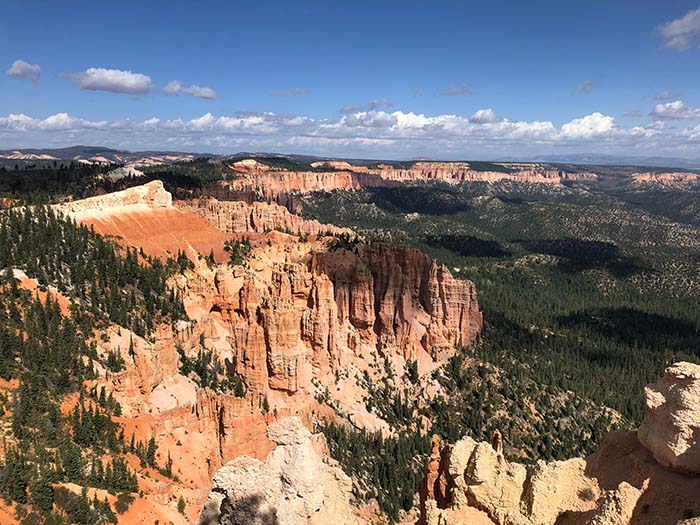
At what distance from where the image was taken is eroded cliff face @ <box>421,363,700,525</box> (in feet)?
53.6

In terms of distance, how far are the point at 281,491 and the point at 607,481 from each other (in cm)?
1225

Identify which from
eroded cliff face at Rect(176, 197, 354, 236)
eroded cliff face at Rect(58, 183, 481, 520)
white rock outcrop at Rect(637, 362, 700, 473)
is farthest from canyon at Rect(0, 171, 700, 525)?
eroded cliff face at Rect(176, 197, 354, 236)

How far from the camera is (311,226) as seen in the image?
10975 centimetres

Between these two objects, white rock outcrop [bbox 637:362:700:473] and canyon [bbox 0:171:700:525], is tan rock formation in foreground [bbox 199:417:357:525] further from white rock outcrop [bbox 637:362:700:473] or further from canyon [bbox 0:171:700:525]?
white rock outcrop [bbox 637:362:700:473]

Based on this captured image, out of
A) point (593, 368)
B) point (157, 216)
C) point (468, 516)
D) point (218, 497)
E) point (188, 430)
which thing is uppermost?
point (157, 216)

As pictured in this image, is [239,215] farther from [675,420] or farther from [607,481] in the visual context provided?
[675,420]

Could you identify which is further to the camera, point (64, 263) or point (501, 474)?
point (64, 263)

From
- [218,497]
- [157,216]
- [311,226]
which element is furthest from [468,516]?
[311,226]

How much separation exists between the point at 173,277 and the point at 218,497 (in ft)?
149

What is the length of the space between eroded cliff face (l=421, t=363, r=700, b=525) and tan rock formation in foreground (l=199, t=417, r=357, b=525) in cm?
437

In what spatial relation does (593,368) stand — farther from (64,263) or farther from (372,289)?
(64,263)

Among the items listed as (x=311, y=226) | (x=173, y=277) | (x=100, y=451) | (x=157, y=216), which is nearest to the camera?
(x=100, y=451)

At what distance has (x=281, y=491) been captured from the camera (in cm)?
1811

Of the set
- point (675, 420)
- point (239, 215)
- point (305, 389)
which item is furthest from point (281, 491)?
point (239, 215)
